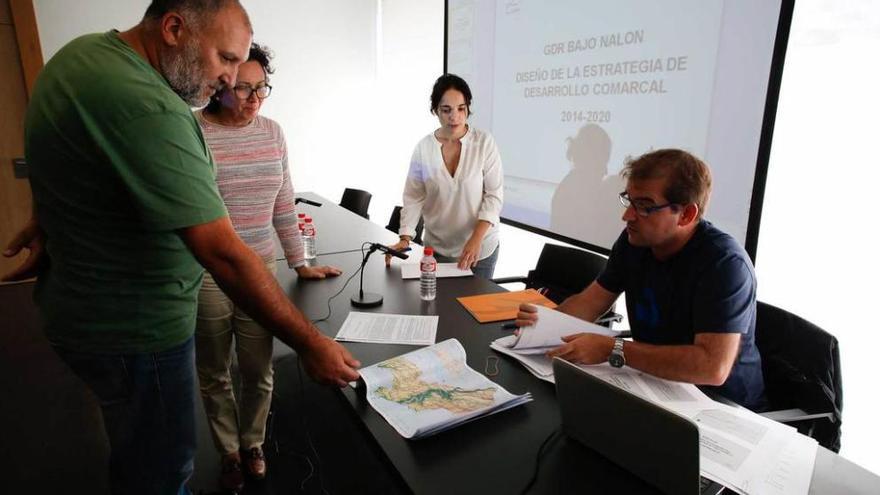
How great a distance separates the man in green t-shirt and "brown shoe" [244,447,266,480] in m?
0.69

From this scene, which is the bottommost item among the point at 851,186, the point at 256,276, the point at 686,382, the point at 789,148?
the point at 686,382

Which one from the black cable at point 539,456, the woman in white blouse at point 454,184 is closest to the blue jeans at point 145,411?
the black cable at point 539,456

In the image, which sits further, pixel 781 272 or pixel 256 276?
pixel 781 272

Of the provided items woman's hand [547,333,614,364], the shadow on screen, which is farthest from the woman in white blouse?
woman's hand [547,333,614,364]

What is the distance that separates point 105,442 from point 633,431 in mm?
2315

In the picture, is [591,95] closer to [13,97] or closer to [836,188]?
[836,188]

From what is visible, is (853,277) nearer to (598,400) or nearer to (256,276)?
(598,400)

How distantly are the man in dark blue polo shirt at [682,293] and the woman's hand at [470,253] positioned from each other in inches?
30.8

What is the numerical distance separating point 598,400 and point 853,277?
1.48 meters

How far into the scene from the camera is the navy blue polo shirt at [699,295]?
49.7 inches

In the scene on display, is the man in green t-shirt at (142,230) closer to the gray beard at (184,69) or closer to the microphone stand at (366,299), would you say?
the gray beard at (184,69)

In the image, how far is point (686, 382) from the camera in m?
1.20

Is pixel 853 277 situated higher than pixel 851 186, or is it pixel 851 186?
pixel 851 186

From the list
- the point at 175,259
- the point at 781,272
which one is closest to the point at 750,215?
the point at 781,272
